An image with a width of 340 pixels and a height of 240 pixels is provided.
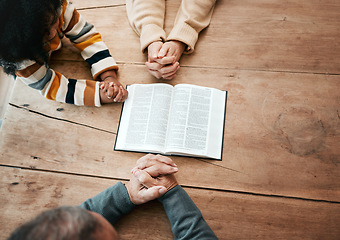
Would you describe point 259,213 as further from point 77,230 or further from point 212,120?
point 77,230

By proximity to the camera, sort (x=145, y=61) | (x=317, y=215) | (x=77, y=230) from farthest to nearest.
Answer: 1. (x=145, y=61)
2. (x=317, y=215)
3. (x=77, y=230)

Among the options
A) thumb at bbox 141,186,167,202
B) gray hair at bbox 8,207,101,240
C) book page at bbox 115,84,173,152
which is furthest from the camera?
book page at bbox 115,84,173,152

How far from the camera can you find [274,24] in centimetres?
92

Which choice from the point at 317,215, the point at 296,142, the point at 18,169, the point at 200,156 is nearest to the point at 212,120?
the point at 200,156

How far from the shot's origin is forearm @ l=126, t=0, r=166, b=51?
0.88 meters

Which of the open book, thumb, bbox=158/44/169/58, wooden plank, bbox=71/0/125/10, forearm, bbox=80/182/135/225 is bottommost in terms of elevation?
forearm, bbox=80/182/135/225

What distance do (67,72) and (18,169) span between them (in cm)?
38

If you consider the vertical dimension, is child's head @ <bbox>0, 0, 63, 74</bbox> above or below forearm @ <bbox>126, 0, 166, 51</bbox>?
above

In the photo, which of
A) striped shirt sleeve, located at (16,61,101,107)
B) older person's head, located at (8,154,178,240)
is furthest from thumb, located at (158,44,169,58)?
older person's head, located at (8,154,178,240)

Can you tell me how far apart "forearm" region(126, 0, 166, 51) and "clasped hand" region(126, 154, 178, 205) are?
417mm

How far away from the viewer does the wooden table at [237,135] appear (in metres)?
0.72

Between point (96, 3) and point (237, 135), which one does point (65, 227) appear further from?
point (96, 3)

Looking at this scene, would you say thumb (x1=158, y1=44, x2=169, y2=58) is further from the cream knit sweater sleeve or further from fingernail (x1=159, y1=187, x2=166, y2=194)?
fingernail (x1=159, y1=187, x2=166, y2=194)

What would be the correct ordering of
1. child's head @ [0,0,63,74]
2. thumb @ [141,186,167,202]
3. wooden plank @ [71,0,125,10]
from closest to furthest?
child's head @ [0,0,63,74]
thumb @ [141,186,167,202]
wooden plank @ [71,0,125,10]
